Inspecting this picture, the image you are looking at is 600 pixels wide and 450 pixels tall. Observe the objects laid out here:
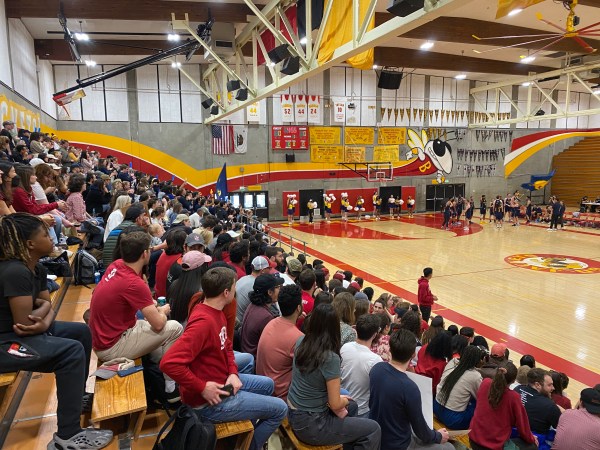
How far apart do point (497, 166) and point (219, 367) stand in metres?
28.9

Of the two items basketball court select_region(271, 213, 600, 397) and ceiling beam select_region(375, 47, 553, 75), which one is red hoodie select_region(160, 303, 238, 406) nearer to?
basketball court select_region(271, 213, 600, 397)

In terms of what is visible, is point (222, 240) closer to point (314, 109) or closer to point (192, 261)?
point (192, 261)

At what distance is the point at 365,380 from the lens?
123 inches

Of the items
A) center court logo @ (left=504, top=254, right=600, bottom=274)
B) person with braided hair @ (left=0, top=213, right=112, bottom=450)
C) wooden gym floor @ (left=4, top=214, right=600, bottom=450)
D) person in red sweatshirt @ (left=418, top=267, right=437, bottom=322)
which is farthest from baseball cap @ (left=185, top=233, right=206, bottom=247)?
center court logo @ (left=504, top=254, right=600, bottom=274)

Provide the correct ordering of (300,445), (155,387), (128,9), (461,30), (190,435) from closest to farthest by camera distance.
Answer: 1. (190,435)
2. (300,445)
3. (155,387)
4. (128,9)
5. (461,30)

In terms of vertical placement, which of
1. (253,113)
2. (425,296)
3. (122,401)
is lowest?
(425,296)

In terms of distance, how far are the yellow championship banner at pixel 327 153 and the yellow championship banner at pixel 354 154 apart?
279 mm

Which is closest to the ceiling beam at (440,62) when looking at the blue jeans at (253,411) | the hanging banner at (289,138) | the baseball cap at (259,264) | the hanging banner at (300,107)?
the hanging banner at (300,107)

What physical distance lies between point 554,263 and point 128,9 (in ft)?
48.5

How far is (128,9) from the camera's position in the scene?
1080 centimetres

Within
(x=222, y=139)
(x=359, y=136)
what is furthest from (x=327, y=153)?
(x=222, y=139)

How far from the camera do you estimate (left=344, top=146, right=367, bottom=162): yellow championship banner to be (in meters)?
23.7

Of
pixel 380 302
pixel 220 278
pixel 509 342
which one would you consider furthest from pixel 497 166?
→ pixel 220 278

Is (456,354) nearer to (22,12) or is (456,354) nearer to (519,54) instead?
(22,12)
